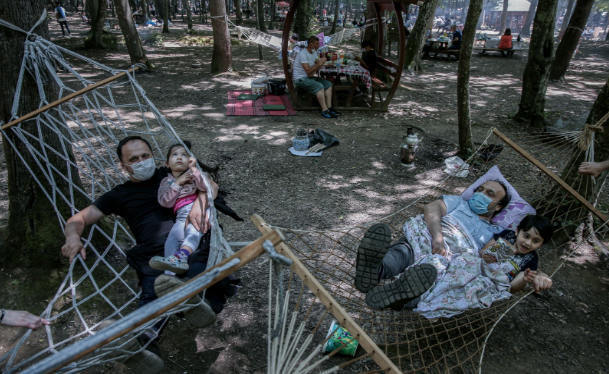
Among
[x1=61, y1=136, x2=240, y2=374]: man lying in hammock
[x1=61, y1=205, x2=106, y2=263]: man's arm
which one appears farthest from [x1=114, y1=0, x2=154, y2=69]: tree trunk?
[x1=61, y1=205, x2=106, y2=263]: man's arm

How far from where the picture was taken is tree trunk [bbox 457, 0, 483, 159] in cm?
380

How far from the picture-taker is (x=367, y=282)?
1.83 m

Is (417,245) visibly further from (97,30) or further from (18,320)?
(97,30)

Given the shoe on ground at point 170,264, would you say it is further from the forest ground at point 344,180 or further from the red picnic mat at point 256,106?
the red picnic mat at point 256,106

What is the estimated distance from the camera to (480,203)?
228 cm

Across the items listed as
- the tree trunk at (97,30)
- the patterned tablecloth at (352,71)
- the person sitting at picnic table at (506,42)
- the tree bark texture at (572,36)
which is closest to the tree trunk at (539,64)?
the patterned tablecloth at (352,71)

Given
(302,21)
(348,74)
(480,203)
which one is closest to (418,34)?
(302,21)

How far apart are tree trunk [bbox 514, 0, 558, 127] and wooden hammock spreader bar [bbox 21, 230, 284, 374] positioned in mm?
5589

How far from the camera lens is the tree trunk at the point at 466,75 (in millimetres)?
3795

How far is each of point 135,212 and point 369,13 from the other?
824 centimetres

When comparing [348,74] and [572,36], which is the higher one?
[572,36]

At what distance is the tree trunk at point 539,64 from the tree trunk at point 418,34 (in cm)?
334

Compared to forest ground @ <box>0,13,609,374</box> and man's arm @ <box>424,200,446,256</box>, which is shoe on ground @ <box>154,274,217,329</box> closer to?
forest ground @ <box>0,13,609,374</box>

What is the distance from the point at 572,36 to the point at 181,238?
875 centimetres
